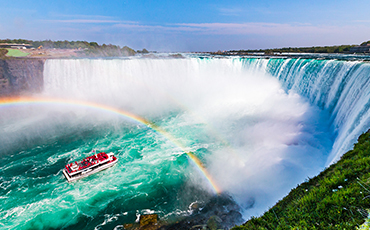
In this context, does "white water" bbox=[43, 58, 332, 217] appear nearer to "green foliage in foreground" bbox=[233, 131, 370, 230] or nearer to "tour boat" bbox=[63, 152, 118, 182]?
"green foliage in foreground" bbox=[233, 131, 370, 230]

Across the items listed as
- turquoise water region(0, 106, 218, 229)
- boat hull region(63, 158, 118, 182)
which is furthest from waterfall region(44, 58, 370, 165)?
boat hull region(63, 158, 118, 182)

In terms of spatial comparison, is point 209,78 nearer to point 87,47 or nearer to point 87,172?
point 87,172

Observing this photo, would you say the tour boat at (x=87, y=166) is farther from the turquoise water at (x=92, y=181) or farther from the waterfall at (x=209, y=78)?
the waterfall at (x=209, y=78)

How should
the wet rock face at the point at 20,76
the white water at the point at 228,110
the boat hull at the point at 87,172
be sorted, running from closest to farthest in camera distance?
the white water at the point at 228,110 → the boat hull at the point at 87,172 → the wet rock face at the point at 20,76

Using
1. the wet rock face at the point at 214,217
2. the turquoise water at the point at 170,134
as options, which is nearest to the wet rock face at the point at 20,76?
the turquoise water at the point at 170,134

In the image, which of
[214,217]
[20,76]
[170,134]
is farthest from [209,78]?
[20,76]
